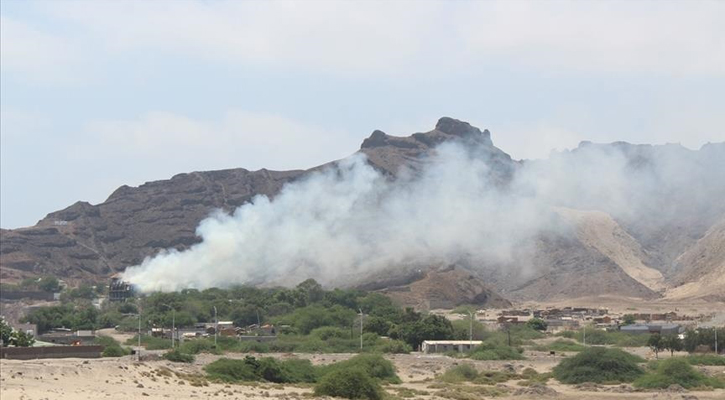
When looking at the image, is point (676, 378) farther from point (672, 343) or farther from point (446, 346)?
point (446, 346)

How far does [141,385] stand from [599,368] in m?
33.3

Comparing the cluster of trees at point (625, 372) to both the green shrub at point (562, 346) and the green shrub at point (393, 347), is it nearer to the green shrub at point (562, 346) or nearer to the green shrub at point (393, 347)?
the green shrub at point (562, 346)

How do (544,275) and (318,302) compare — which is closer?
(318,302)

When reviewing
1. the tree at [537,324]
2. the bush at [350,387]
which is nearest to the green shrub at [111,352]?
the bush at [350,387]

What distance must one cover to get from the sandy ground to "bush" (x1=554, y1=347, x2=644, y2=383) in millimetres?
1654

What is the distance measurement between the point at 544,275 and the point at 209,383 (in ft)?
455

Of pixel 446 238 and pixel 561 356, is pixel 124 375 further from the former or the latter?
pixel 446 238

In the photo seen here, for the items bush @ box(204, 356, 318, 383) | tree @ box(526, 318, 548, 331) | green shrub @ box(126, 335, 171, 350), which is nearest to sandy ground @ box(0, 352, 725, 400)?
bush @ box(204, 356, 318, 383)

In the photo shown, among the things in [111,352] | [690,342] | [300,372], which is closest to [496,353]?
[690,342]

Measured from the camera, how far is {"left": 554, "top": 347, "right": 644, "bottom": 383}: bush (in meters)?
74.5

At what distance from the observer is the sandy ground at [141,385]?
4609 cm

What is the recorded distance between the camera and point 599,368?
247 ft

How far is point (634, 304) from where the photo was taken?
6452 inches

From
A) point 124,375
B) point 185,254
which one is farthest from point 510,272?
point 124,375
